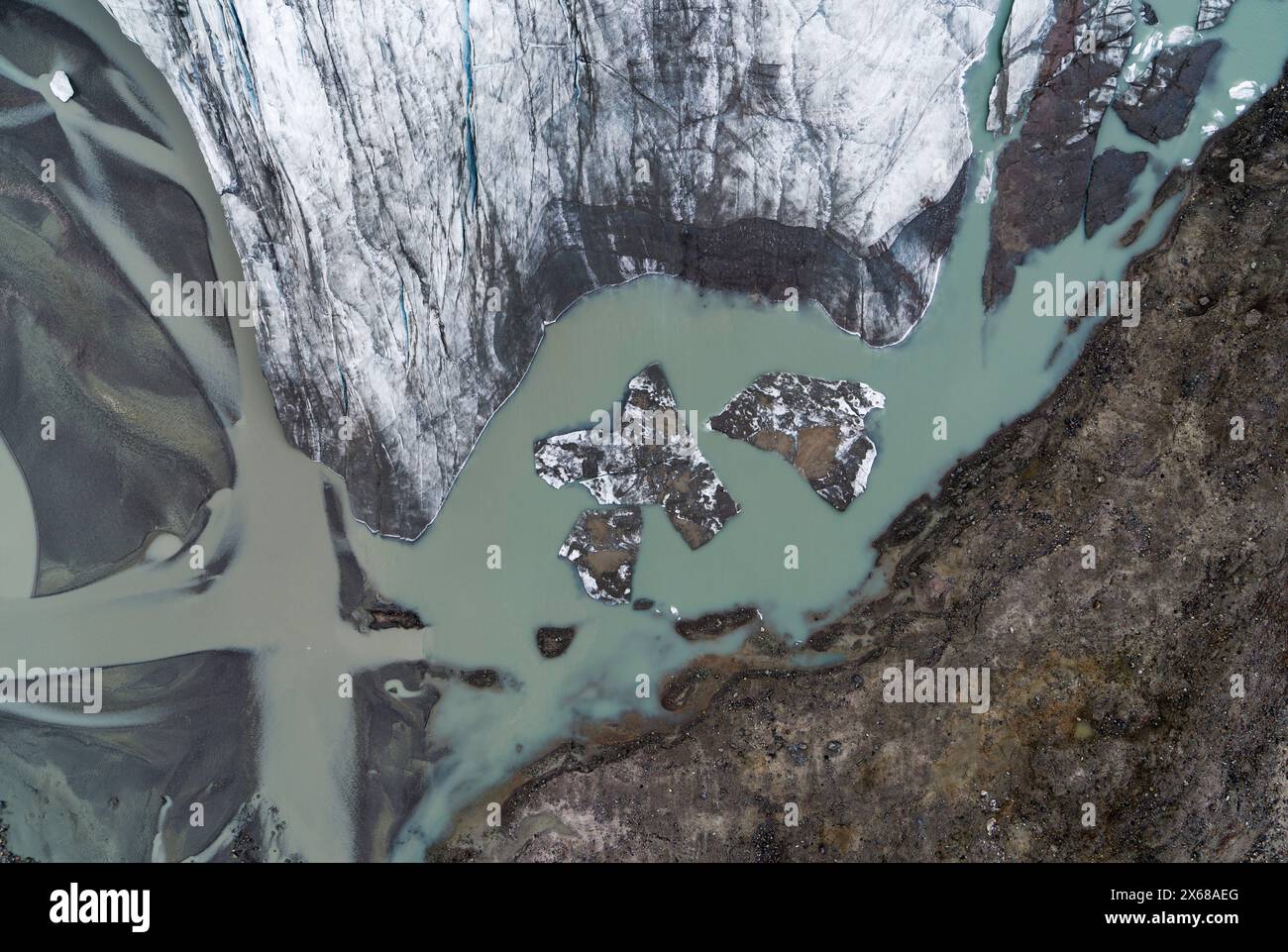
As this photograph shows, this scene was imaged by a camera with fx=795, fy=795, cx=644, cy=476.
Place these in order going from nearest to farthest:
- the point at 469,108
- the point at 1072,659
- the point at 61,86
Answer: the point at 469,108 < the point at 61,86 < the point at 1072,659

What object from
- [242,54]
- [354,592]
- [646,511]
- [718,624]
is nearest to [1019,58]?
[646,511]

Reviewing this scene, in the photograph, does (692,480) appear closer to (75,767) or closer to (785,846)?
(785,846)

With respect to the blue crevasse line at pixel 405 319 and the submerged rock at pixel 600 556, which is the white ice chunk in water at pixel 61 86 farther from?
the submerged rock at pixel 600 556

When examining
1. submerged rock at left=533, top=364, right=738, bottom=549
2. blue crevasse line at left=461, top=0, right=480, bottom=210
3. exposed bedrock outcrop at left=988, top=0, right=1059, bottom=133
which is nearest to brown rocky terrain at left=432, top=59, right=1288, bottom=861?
submerged rock at left=533, top=364, right=738, bottom=549

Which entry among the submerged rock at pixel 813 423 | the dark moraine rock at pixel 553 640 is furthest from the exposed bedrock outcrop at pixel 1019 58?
the dark moraine rock at pixel 553 640

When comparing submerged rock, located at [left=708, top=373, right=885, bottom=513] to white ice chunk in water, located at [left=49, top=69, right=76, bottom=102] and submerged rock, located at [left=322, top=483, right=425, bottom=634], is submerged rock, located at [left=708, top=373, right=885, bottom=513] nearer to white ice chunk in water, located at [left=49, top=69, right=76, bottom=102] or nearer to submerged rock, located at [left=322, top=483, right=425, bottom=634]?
submerged rock, located at [left=322, top=483, right=425, bottom=634]

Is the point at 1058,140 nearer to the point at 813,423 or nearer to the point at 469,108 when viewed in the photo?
the point at 813,423
